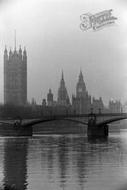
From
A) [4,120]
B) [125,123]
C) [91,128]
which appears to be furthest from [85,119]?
[125,123]

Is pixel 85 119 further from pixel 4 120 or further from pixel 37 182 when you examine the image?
pixel 37 182

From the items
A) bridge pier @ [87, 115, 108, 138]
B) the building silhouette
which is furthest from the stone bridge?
the building silhouette

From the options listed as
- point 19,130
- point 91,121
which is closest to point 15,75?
point 91,121

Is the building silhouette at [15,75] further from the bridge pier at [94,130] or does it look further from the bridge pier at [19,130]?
the bridge pier at [94,130]

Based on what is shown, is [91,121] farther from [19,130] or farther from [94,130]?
[19,130]

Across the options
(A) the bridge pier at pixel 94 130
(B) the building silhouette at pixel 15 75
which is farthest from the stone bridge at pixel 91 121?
(B) the building silhouette at pixel 15 75

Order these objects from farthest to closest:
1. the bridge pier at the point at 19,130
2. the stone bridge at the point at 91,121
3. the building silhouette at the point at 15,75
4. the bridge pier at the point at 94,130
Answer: the bridge pier at the point at 19,130
the bridge pier at the point at 94,130
the stone bridge at the point at 91,121
the building silhouette at the point at 15,75

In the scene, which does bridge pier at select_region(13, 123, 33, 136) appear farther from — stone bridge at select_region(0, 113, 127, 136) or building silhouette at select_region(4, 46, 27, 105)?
building silhouette at select_region(4, 46, 27, 105)

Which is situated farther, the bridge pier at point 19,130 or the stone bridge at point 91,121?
the bridge pier at point 19,130
